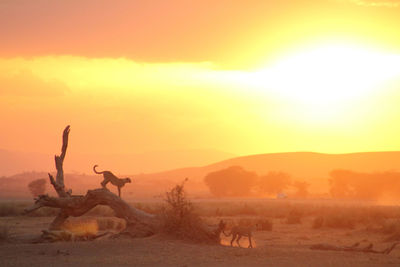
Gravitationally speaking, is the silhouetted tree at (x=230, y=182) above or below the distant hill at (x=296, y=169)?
below

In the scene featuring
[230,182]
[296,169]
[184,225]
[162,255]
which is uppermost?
[296,169]

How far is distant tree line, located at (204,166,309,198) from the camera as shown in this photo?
335ft

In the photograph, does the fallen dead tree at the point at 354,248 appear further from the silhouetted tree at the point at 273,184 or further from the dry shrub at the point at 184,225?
the silhouetted tree at the point at 273,184

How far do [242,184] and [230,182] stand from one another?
195cm

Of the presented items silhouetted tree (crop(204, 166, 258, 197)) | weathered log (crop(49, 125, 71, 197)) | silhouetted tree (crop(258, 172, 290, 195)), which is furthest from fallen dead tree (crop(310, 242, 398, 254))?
silhouetted tree (crop(258, 172, 290, 195))

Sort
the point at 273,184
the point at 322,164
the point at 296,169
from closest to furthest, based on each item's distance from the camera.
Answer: the point at 273,184 < the point at 296,169 < the point at 322,164

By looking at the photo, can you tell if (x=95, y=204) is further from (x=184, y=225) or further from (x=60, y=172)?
(x=184, y=225)

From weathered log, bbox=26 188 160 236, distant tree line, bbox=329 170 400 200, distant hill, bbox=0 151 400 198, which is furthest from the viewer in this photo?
distant hill, bbox=0 151 400 198

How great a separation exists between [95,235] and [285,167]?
6664 inches

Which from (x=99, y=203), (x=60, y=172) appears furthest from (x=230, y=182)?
(x=99, y=203)

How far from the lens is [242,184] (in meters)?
102

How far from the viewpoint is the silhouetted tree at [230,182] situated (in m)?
102

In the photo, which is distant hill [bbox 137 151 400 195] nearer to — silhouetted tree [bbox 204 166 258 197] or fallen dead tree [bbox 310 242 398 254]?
silhouetted tree [bbox 204 166 258 197]

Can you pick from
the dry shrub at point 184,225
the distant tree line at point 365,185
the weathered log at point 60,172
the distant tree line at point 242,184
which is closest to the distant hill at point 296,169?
the distant tree line at point 242,184
